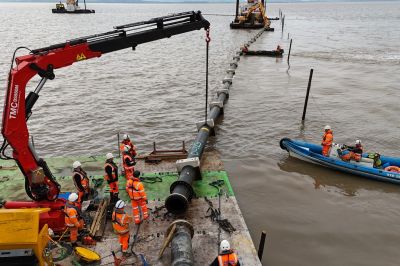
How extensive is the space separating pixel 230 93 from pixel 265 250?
19.0m

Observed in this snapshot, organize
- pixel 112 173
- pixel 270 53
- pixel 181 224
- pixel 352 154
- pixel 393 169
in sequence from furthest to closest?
1. pixel 270 53
2. pixel 352 154
3. pixel 393 169
4. pixel 112 173
5. pixel 181 224

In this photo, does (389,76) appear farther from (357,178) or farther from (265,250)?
(265,250)

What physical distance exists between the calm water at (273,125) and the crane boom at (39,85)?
7.01 m

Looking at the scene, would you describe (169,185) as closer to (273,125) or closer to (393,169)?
(393,169)

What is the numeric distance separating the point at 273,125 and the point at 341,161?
22.4 ft

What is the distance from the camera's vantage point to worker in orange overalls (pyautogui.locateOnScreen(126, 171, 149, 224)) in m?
10.1

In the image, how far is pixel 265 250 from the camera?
11.4 metres

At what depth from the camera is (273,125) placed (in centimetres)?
2234

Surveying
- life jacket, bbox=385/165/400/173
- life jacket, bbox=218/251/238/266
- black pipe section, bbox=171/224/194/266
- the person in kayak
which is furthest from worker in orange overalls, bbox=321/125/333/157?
life jacket, bbox=218/251/238/266

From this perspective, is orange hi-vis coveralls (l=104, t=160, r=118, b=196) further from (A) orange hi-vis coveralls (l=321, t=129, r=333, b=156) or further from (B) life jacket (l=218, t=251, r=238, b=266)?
(A) orange hi-vis coveralls (l=321, t=129, r=333, b=156)

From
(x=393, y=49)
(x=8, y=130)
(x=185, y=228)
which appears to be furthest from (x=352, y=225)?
(x=393, y=49)

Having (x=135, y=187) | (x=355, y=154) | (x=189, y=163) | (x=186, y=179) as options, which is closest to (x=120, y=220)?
(x=135, y=187)

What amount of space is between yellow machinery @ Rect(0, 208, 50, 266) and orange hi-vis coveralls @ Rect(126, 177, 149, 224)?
9.13 ft

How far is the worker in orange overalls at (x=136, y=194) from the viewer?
33.2 feet
